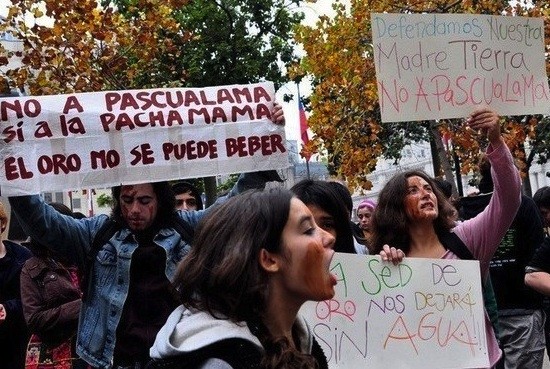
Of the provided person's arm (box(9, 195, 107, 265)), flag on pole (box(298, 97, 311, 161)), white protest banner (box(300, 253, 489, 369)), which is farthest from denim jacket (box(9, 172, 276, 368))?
flag on pole (box(298, 97, 311, 161))

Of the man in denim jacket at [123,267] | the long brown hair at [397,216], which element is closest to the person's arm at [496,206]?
the long brown hair at [397,216]

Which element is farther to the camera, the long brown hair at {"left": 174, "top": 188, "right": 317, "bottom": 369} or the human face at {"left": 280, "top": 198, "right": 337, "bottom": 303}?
the human face at {"left": 280, "top": 198, "right": 337, "bottom": 303}

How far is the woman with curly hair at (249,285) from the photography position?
7.34 ft

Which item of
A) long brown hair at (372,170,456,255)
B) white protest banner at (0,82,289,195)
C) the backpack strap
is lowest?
the backpack strap

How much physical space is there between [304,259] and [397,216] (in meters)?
2.05

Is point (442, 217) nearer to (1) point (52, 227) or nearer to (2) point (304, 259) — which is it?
(1) point (52, 227)

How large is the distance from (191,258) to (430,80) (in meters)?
2.81

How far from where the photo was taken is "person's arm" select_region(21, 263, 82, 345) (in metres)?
5.24

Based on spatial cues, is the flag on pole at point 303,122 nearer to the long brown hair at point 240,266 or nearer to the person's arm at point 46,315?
the person's arm at point 46,315

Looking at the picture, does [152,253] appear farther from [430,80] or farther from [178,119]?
[430,80]

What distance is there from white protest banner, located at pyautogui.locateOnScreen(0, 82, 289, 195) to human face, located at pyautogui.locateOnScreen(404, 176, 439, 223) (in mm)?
588

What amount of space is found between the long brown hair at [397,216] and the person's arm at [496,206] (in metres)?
0.13

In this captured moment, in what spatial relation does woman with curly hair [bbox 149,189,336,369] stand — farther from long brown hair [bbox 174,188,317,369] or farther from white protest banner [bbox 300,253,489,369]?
white protest banner [bbox 300,253,489,369]

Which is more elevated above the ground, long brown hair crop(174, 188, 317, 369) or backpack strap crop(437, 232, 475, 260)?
long brown hair crop(174, 188, 317, 369)
